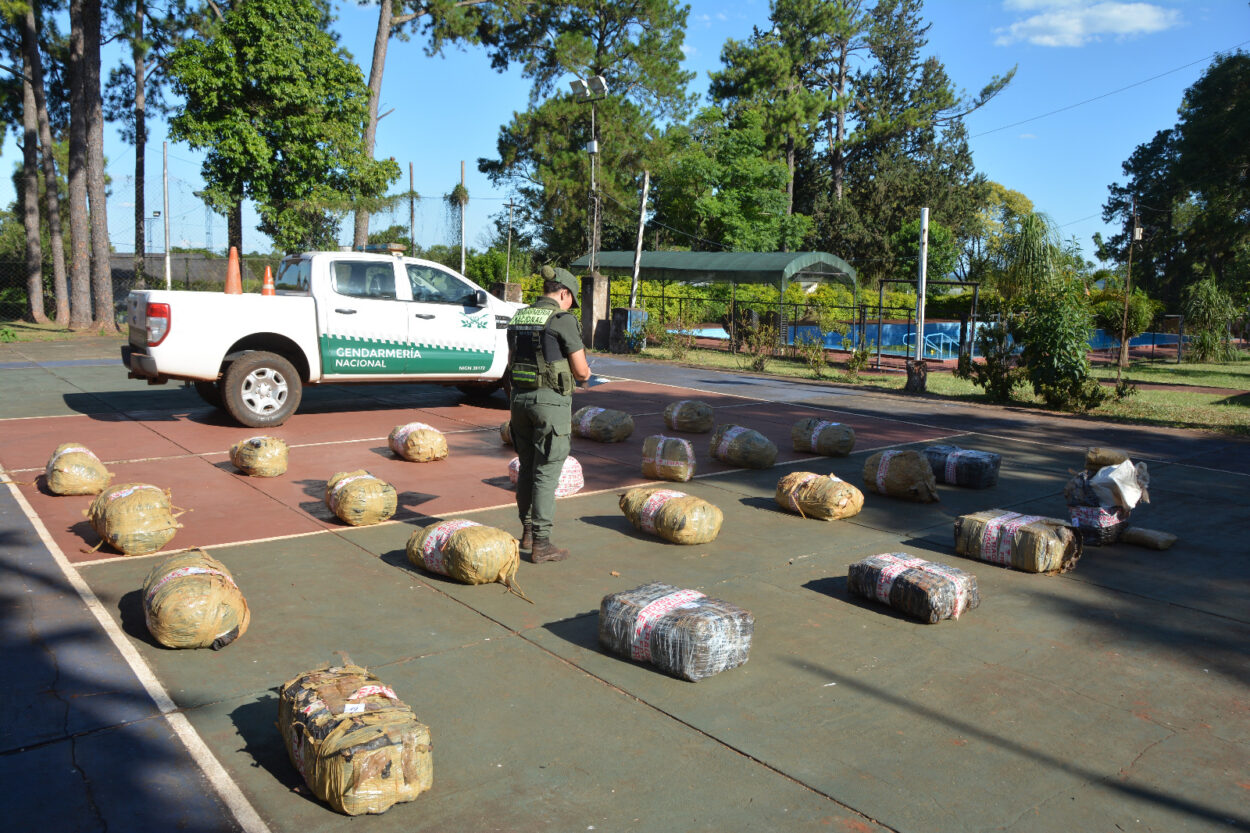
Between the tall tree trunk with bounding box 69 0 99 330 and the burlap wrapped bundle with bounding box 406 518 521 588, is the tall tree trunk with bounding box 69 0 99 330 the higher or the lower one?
the higher one

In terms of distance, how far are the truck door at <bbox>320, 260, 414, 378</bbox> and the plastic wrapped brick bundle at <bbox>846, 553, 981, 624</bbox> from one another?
7.63 meters

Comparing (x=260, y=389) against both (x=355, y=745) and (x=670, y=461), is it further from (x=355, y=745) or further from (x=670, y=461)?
(x=355, y=745)

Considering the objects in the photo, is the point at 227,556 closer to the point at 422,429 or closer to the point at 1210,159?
the point at 422,429

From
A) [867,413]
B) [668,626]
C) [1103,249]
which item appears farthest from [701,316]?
[1103,249]

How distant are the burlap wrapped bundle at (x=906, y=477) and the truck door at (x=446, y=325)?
6.02 meters

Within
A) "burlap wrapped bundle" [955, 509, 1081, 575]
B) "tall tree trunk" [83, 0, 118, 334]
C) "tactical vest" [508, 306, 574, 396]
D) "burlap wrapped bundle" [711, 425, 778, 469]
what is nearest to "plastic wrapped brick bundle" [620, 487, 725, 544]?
"tactical vest" [508, 306, 574, 396]

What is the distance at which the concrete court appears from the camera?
3.33m

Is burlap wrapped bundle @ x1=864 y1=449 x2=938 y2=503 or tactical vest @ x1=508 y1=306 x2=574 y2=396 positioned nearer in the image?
tactical vest @ x1=508 y1=306 x2=574 y2=396

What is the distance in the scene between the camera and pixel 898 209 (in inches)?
2051

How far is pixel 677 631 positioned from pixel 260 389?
7.99m

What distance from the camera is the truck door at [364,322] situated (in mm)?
11289

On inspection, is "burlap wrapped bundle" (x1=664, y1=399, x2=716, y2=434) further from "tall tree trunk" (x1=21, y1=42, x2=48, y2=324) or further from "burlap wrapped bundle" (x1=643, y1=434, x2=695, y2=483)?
"tall tree trunk" (x1=21, y1=42, x2=48, y2=324)

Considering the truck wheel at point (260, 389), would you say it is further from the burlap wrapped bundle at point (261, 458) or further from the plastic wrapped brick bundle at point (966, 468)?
the plastic wrapped brick bundle at point (966, 468)

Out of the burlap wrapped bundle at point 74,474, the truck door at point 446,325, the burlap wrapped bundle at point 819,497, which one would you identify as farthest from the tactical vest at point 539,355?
the truck door at point 446,325
